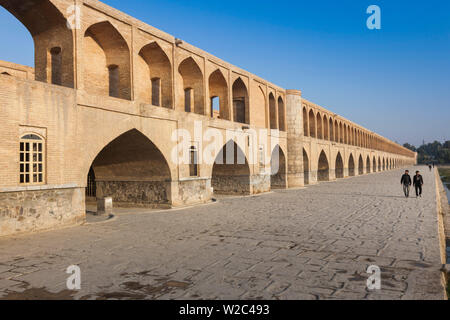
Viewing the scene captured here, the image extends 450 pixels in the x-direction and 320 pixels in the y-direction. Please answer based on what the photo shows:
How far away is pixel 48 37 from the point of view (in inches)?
384

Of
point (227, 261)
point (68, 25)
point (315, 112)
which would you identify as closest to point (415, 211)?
point (227, 261)

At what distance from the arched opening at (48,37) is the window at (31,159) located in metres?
2.00

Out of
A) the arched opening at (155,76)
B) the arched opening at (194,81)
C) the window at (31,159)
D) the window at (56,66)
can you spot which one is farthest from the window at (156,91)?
the window at (31,159)

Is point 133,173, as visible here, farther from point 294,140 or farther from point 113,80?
point 294,140

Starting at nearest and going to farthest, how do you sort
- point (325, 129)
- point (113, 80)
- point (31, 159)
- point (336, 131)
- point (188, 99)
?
1. point (31, 159)
2. point (113, 80)
3. point (188, 99)
4. point (325, 129)
5. point (336, 131)

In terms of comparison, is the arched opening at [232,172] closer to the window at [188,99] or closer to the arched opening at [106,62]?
the window at [188,99]

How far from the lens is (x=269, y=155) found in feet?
63.8

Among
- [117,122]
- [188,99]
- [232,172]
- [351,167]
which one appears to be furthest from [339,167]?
[117,122]

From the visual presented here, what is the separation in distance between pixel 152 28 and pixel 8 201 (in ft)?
24.9

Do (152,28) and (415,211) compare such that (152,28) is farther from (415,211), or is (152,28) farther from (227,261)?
(415,211)

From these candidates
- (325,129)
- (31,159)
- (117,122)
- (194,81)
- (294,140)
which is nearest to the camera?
(31,159)

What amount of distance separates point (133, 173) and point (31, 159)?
5250 millimetres

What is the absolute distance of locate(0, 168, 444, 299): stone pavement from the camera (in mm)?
4098

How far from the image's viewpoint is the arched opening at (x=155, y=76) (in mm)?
12827
